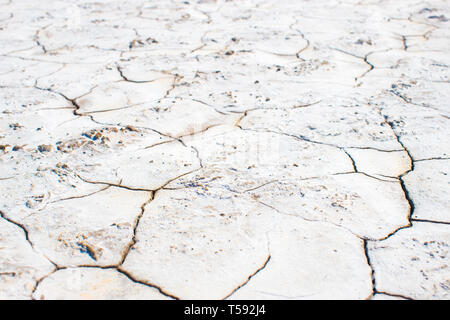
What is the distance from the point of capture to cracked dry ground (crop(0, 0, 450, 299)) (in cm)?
136

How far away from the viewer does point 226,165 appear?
6.30 feet

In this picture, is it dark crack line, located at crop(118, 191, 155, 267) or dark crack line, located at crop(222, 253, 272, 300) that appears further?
dark crack line, located at crop(118, 191, 155, 267)

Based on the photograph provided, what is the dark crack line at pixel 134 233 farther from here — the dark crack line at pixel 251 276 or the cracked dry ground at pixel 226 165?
the dark crack line at pixel 251 276

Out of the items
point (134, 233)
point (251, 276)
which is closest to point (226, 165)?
point (134, 233)

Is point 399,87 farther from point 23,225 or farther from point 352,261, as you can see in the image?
point 23,225

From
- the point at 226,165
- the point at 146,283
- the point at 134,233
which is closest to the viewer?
the point at 146,283

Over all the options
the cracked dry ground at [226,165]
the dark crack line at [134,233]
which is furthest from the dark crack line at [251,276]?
the dark crack line at [134,233]

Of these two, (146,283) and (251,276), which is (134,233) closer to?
(146,283)

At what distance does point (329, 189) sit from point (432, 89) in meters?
1.28

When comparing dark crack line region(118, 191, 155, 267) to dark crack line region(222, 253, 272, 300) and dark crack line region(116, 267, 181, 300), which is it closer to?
dark crack line region(116, 267, 181, 300)

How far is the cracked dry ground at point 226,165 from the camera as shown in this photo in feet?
4.46

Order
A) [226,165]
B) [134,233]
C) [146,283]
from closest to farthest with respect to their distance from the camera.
Result: [146,283], [134,233], [226,165]

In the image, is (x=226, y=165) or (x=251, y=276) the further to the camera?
(x=226, y=165)

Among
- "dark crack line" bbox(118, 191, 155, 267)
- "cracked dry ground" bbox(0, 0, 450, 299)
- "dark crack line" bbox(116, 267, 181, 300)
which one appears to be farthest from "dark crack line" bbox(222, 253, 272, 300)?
"dark crack line" bbox(118, 191, 155, 267)
